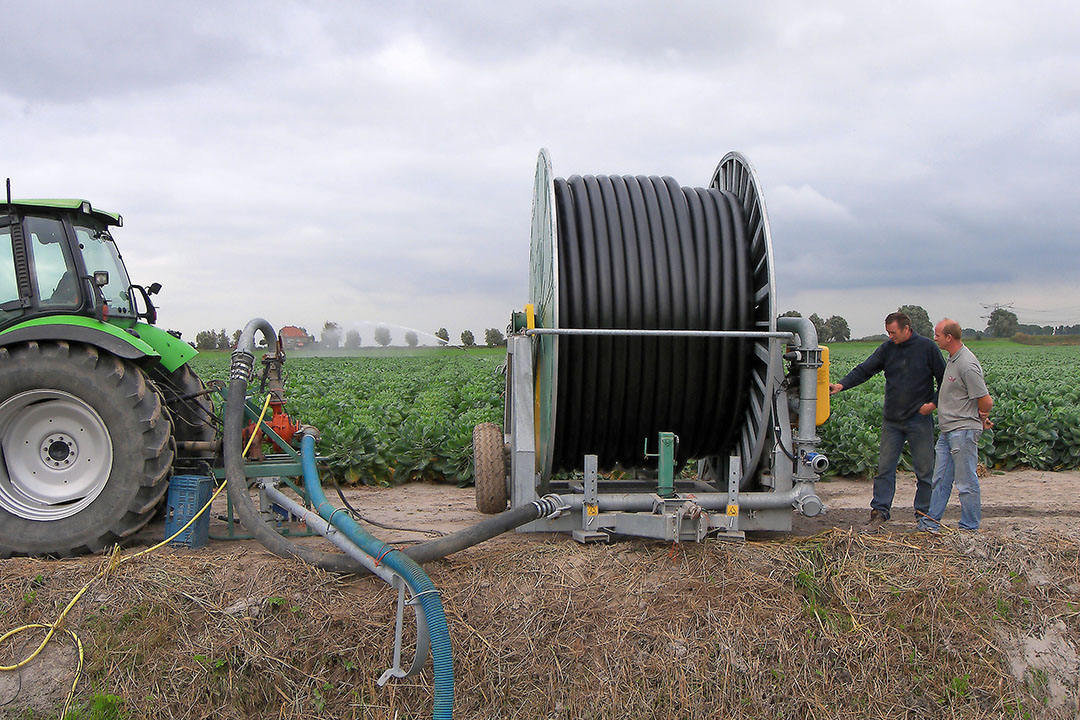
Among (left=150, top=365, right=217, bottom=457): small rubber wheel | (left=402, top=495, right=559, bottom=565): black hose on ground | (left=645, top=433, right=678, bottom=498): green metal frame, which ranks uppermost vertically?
(left=150, top=365, right=217, bottom=457): small rubber wheel

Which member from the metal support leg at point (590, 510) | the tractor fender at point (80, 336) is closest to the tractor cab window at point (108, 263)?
the tractor fender at point (80, 336)

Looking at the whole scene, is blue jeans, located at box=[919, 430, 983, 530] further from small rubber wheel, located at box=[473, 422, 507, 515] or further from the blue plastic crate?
the blue plastic crate

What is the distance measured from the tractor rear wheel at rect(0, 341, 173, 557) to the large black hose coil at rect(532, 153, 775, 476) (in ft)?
9.79

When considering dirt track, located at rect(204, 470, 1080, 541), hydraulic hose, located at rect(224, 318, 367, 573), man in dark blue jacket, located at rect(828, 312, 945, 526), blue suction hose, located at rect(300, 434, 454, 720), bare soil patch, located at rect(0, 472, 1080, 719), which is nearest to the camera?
blue suction hose, located at rect(300, 434, 454, 720)

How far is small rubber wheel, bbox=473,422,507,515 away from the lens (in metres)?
6.97

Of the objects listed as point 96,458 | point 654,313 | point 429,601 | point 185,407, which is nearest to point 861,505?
point 654,313

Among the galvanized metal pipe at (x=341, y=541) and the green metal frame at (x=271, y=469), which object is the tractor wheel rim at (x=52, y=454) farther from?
the galvanized metal pipe at (x=341, y=541)

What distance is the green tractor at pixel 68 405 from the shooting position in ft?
19.2

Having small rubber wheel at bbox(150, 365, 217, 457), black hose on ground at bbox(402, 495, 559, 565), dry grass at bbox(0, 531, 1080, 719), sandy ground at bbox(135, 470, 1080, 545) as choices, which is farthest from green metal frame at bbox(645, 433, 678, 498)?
small rubber wheel at bbox(150, 365, 217, 457)

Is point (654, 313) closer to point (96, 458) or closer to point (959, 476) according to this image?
point (959, 476)

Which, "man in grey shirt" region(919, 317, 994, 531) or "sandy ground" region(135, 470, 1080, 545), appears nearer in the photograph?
"man in grey shirt" region(919, 317, 994, 531)

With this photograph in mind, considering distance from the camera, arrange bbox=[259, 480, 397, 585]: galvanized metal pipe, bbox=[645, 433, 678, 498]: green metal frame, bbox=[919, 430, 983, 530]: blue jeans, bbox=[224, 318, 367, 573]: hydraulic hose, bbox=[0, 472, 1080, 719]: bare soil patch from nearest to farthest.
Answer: bbox=[259, 480, 397, 585]: galvanized metal pipe < bbox=[0, 472, 1080, 719]: bare soil patch < bbox=[224, 318, 367, 573]: hydraulic hose < bbox=[645, 433, 678, 498]: green metal frame < bbox=[919, 430, 983, 530]: blue jeans

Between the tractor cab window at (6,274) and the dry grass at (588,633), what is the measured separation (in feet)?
6.83

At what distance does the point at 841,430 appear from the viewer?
33.3 ft
